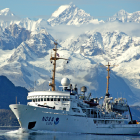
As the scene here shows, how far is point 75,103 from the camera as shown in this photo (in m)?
85.9

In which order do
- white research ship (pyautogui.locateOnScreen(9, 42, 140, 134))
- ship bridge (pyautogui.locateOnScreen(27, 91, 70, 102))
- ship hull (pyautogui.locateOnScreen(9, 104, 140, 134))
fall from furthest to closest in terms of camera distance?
ship bridge (pyautogui.locateOnScreen(27, 91, 70, 102)), white research ship (pyautogui.locateOnScreen(9, 42, 140, 134)), ship hull (pyautogui.locateOnScreen(9, 104, 140, 134))

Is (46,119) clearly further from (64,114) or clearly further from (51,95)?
(51,95)

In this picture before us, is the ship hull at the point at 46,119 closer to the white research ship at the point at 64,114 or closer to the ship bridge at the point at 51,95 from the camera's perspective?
the white research ship at the point at 64,114

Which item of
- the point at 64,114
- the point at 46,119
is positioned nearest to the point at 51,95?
the point at 64,114

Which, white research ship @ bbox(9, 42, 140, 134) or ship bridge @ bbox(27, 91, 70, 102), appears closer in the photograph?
white research ship @ bbox(9, 42, 140, 134)

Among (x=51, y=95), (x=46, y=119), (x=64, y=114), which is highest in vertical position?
(x=51, y=95)

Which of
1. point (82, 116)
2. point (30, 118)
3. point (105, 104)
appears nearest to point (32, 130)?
point (30, 118)

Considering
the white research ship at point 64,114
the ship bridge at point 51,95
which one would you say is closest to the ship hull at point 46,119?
the white research ship at point 64,114

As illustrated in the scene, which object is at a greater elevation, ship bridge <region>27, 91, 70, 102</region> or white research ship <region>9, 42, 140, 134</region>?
ship bridge <region>27, 91, 70, 102</region>

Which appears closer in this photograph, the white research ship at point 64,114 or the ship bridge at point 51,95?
the white research ship at point 64,114

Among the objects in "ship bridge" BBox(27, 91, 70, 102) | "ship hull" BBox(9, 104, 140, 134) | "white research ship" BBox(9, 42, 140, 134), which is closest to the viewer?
"ship hull" BBox(9, 104, 140, 134)

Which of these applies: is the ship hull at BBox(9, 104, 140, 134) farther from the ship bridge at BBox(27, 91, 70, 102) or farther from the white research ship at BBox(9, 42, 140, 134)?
the ship bridge at BBox(27, 91, 70, 102)

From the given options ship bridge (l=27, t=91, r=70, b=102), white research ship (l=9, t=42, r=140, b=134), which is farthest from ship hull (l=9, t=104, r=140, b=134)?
ship bridge (l=27, t=91, r=70, b=102)

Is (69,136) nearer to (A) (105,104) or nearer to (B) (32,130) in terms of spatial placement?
(B) (32,130)
